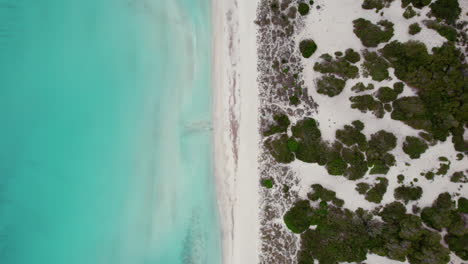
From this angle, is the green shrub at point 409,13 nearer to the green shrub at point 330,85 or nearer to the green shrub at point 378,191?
the green shrub at point 330,85

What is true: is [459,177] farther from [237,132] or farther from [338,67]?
[237,132]

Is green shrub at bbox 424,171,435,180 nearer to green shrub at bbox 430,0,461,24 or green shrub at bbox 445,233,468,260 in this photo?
green shrub at bbox 445,233,468,260

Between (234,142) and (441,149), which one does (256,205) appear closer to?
(234,142)

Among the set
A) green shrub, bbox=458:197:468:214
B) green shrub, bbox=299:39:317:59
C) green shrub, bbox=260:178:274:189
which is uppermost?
green shrub, bbox=299:39:317:59

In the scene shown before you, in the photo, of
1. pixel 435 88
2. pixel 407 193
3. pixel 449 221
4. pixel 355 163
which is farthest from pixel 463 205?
pixel 435 88

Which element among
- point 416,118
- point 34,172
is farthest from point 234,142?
point 34,172

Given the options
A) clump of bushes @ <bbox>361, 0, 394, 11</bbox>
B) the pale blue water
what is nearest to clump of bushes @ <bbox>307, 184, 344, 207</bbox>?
the pale blue water

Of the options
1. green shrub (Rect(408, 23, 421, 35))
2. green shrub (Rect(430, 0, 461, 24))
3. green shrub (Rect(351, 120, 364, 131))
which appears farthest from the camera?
green shrub (Rect(351, 120, 364, 131))
